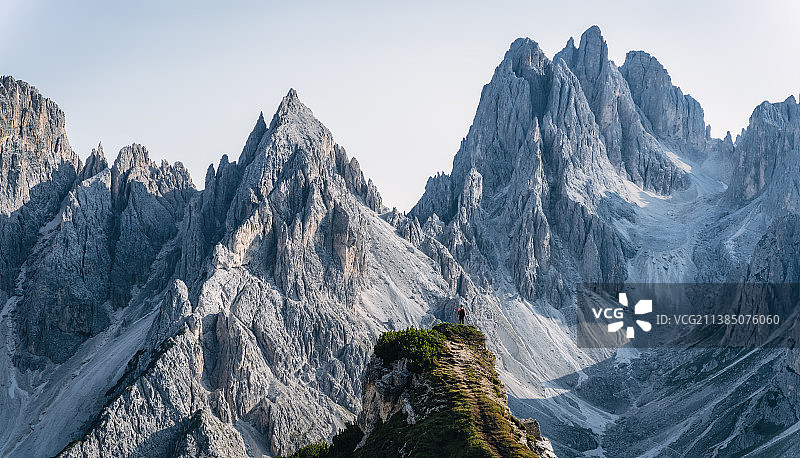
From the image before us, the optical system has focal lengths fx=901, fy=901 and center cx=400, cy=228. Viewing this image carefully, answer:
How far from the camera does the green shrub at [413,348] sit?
177ft

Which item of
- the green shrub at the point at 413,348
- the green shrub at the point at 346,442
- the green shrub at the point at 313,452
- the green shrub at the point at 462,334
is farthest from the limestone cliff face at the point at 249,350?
the green shrub at the point at 413,348

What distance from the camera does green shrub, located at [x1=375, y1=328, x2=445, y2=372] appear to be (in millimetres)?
54000

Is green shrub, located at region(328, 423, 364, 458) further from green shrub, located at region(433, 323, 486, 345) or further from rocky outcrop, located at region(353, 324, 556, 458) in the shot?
green shrub, located at region(433, 323, 486, 345)

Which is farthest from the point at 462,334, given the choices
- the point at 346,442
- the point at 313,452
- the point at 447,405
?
the point at 313,452

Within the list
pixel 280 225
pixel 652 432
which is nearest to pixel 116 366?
A: pixel 280 225

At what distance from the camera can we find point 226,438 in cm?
15262

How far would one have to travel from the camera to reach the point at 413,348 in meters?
55.2

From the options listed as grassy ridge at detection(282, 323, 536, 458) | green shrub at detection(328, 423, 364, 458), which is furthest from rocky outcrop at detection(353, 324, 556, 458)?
green shrub at detection(328, 423, 364, 458)

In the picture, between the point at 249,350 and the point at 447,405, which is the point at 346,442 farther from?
the point at 249,350

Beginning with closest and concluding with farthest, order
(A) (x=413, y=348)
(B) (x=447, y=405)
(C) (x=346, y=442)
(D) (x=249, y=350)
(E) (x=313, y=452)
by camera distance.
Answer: (B) (x=447, y=405)
(A) (x=413, y=348)
(C) (x=346, y=442)
(E) (x=313, y=452)
(D) (x=249, y=350)

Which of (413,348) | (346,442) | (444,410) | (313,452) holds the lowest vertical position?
(313,452)

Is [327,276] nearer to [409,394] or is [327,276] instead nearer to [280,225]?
[280,225]

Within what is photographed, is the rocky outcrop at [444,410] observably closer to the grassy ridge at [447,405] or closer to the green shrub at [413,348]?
the grassy ridge at [447,405]

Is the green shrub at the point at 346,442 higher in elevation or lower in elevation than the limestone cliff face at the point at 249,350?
lower
